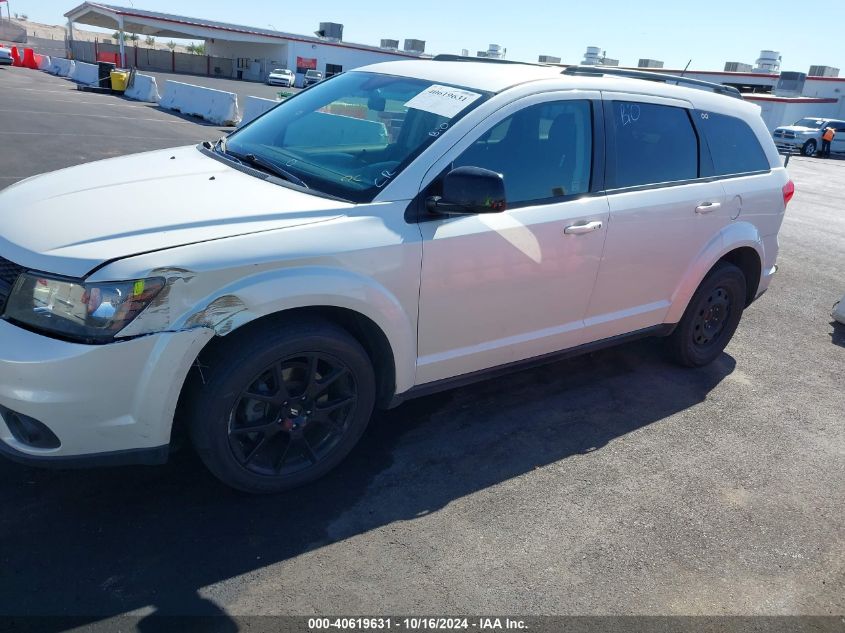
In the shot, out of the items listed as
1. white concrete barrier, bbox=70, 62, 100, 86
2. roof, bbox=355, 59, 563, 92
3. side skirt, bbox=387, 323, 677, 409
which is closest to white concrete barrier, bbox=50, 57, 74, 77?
white concrete barrier, bbox=70, 62, 100, 86

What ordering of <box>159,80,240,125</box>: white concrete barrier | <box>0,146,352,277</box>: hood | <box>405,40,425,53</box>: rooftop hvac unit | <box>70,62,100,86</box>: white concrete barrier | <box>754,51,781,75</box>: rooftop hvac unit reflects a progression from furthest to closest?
<box>405,40,425,53</box>: rooftop hvac unit → <box>754,51,781,75</box>: rooftop hvac unit → <box>70,62,100,86</box>: white concrete barrier → <box>159,80,240,125</box>: white concrete barrier → <box>0,146,352,277</box>: hood

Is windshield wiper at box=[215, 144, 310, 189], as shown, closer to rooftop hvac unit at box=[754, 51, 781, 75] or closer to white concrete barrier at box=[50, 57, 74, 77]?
white concrete barrier at box=[50, 57, 74, 77]

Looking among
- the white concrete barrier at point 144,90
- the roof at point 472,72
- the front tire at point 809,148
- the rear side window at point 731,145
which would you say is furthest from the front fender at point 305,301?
the front tire at point 809,148

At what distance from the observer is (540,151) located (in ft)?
11.8

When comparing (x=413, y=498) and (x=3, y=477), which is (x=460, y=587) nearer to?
(x=413, y=498)

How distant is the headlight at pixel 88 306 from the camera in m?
2.46

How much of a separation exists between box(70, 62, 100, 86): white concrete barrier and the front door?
98.6 ft

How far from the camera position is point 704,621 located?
2629 mm

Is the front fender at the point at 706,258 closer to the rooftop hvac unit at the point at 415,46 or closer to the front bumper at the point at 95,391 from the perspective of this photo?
the front bumper at the point at 95,391

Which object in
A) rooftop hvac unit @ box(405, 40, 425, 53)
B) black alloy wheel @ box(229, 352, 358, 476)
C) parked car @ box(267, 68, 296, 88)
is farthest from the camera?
rooftop hvac unit @ box(405, 40, 425, 53)

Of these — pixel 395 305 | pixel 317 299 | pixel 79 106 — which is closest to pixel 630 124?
pixel 395 305

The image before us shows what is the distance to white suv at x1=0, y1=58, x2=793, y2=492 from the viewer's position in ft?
8.26

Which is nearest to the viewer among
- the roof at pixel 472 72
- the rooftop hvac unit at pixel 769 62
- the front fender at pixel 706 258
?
the roof at pixel 472 72

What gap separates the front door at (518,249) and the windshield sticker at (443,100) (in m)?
0.17
